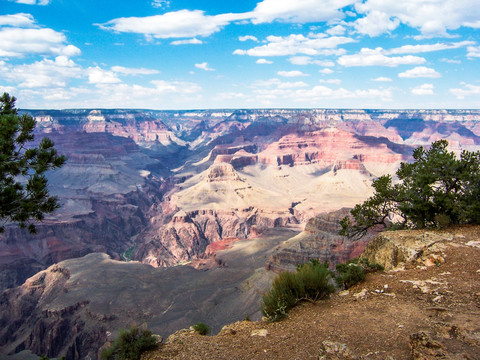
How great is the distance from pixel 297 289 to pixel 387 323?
343 cm

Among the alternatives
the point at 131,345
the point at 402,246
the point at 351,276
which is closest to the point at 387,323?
the point at 351,276

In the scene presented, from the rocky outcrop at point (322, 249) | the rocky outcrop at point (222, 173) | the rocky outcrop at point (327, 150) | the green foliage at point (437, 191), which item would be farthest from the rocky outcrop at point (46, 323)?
the rocky outcrop at point (327, 150)

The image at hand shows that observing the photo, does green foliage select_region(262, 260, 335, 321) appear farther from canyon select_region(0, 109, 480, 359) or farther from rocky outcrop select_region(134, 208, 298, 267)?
rocky outcrop select_region(134, 208, 298, 267)

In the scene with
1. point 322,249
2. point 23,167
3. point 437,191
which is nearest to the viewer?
point 23,167

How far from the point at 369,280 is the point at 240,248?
5649cm

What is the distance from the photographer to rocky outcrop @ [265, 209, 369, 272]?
1795 inches

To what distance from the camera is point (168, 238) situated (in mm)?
94375

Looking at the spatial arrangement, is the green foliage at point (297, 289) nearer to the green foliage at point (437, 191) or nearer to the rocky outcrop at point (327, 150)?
the green foliage at point (437, 191)

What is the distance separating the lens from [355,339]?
9.11 meters

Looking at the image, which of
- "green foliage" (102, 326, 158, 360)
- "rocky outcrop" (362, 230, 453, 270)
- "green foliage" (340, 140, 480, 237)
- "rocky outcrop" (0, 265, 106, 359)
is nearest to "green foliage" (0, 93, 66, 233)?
"green foliage" (102, 326, 158, 360)

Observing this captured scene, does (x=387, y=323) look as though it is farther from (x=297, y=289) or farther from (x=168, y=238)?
(x=168, y=238)

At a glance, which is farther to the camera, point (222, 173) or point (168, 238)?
point (222, 173)

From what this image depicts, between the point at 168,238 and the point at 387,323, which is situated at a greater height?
the point at 387,323

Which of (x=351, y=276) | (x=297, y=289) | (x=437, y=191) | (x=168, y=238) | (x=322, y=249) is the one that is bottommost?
(x=168, y=238)
